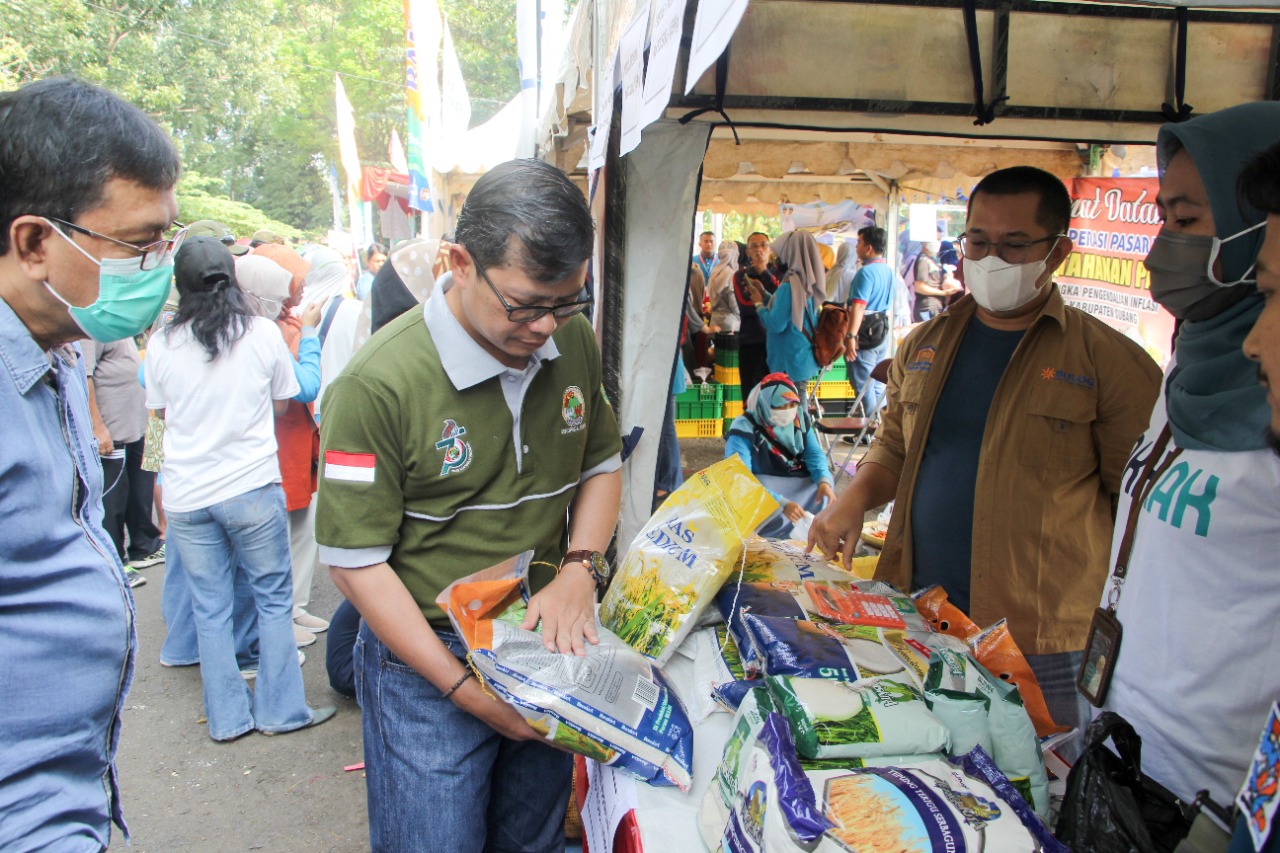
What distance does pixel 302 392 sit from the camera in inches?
158

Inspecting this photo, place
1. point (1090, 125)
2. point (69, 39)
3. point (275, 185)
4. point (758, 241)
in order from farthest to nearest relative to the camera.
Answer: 1. point (275, 185)
2. point (69, 39)
3. point (758, 241)
4. point (1090, 125)

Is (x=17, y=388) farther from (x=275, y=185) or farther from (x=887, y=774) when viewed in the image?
(x=275, y=185)

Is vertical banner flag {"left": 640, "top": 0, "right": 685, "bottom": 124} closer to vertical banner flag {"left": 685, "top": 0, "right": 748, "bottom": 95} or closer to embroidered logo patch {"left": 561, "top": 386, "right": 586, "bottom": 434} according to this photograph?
vertical banner flag {"left": 685, "top": 0, "right": 748, "bottom": 95}

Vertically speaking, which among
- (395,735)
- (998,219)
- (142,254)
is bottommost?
(395,735)

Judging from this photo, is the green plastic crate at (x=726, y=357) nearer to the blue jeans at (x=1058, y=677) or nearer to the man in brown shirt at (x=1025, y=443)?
the man in brown shirt at (x=1025, y=443)

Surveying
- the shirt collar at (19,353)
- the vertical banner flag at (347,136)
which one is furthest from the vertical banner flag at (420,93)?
the shirt collar at (19,353)

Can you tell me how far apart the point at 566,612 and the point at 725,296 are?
9.47 meters

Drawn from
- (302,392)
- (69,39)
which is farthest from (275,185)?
(302,392)

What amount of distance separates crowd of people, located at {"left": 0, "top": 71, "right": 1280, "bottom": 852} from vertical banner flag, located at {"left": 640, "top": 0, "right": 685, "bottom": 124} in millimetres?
234

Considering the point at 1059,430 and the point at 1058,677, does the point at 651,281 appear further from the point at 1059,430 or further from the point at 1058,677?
the point at 1058,677

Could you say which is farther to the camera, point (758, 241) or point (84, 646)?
point (758, 241)

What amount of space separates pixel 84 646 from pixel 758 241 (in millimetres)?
8741

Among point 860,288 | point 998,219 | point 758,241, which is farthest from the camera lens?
point 758,241

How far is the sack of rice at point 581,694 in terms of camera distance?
4.56 ft
